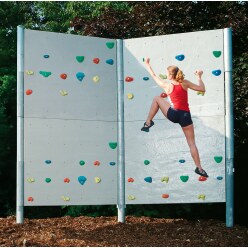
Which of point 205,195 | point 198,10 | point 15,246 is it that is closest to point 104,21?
point 198,10

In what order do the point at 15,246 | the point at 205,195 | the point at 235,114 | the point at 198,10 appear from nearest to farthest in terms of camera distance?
the point at 15,246
the point at 205,195
the point at 235,114
the point at 198,10

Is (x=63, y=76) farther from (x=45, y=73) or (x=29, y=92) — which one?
(x=29, y=92)

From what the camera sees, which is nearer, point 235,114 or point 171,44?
point 171,44

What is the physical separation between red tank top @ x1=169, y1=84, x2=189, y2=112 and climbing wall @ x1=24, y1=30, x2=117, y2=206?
1067mm

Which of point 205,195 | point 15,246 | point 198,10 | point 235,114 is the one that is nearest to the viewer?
point 15,246

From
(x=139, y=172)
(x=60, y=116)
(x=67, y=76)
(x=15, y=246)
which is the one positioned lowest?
(x=15, y=246)

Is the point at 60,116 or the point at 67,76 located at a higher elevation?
the point at 67,76

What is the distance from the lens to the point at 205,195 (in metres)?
8.59

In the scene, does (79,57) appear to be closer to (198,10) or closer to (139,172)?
(139,172)

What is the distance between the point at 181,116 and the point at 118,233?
7.35 feet

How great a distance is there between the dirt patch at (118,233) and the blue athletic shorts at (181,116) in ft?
5.78

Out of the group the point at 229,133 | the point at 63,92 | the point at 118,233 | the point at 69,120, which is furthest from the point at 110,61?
the point at 118,233

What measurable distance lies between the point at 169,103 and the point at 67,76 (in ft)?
5.92

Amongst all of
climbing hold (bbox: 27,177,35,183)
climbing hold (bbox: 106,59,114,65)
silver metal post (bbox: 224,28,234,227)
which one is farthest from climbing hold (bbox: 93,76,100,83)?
silver metal post (bbox: 224,28,234,227)
